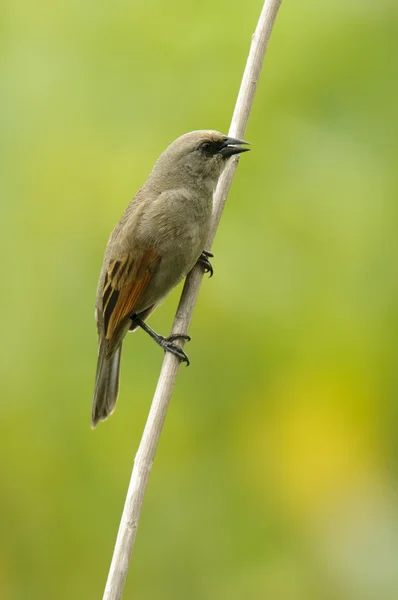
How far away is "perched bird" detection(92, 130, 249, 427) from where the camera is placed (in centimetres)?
458

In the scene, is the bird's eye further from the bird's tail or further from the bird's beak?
the bird's tail

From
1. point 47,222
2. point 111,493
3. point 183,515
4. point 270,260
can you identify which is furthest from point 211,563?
point 47,222

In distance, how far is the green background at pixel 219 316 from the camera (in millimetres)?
4871

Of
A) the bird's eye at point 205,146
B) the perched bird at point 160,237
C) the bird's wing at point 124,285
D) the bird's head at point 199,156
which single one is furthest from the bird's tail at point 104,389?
the bird's eye at point 205,146

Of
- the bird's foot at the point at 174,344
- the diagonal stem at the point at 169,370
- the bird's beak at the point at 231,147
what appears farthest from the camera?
the bird's beak at the point at 231,147

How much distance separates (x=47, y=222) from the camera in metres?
5.29

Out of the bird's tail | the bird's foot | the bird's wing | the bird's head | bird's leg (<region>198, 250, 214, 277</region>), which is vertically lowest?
the bird's tail

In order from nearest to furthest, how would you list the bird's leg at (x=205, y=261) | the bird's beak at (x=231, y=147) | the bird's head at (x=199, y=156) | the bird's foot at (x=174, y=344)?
the bird's foot at (x=174, y=344) → the bird's beak at (x=231, y=147) → the bird's head at (x=199, y=156) → the bird's leg at (x=205, y=261)

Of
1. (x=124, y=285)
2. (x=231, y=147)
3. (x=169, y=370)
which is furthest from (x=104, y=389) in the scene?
(x=231, y=147)

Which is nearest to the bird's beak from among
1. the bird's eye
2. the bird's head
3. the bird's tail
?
the bird's head

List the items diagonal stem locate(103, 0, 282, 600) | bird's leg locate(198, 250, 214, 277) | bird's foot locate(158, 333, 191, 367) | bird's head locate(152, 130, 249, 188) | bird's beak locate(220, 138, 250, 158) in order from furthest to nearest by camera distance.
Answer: bird's leg locate(198, 250, 214, 277)
bird's head locate(152, 130, 249, 188)
bird's beak locate(220, 138, 250, 158)
bird's foot locate(158, 333, 191, 367)
diagonal stem locate(103, 0, 282, 600)

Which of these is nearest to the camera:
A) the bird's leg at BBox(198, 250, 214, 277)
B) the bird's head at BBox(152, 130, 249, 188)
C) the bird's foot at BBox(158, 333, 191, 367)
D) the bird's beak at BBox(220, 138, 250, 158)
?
the bird's foot at BBox(158, 333, 191, 367)

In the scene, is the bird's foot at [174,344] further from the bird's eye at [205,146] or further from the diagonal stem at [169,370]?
the bird's eye at [205,146]

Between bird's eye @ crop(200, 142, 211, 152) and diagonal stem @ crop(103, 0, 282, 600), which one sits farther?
bird's eye @ crop(200, 142, 211, 152)
